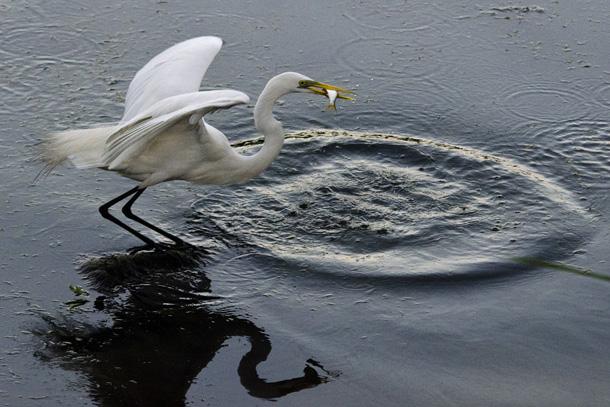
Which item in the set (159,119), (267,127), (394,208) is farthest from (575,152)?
(159,119)

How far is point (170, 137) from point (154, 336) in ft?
4.30

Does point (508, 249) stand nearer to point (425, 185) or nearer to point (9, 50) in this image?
point (425, 185)

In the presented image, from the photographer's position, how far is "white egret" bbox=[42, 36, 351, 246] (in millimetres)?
5613

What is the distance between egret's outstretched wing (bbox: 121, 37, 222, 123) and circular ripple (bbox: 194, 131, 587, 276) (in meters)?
0.84

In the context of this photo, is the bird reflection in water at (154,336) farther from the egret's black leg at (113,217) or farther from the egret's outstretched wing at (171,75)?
the egret's outstretched wing at (171,75)

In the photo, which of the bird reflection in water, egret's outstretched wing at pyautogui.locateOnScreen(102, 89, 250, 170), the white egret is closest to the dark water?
the bird reflection in water

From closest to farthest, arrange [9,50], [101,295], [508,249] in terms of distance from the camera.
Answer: [101,295]
[508,249]
[9,50]

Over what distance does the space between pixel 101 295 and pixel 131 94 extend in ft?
4.86

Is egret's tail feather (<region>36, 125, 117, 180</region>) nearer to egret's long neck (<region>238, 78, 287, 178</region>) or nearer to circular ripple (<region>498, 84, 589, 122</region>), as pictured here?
egret's long neck (<region>238, 78, 287, 178</region>)

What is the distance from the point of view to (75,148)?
231 inches

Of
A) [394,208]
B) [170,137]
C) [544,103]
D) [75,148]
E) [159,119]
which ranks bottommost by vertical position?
[75,148]

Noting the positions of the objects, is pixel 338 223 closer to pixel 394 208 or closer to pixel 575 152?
pixel 394 208

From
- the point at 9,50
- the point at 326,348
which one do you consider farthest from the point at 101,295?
the point at 9,50

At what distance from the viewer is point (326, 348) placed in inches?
207
